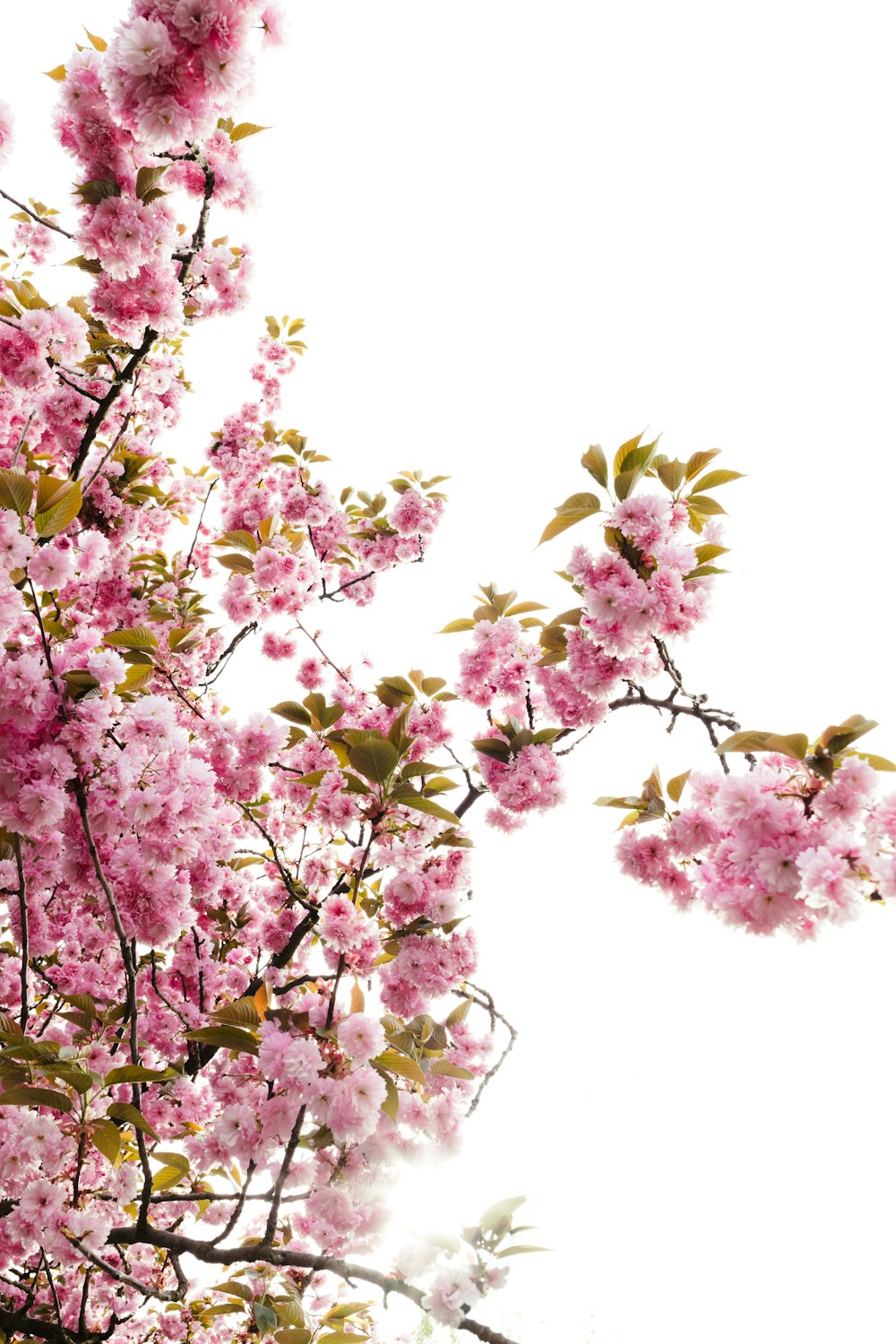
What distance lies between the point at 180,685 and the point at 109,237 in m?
2.67

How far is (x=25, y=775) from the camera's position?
218cm

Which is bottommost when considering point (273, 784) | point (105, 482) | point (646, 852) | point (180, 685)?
point (646, 852)

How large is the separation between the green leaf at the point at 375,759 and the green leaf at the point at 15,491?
1.29m

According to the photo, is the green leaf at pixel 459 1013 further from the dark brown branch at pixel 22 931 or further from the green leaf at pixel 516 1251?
the dark brown branch at pixel 22 931

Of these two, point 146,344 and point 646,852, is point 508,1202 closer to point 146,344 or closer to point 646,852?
point 646,852

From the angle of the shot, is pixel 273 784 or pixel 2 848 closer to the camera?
pixel 2 848

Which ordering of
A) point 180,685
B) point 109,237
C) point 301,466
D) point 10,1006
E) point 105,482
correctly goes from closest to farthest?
point 109,237 → point 10,1006 → point 180,685 → point 105,482 → point 301,466

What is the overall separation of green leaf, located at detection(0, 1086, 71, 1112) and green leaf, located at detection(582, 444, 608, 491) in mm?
2724

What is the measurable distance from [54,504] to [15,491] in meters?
0.13

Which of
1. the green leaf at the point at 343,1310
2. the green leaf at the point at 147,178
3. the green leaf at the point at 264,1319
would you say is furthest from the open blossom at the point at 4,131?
the green leaf at the point at 343,1310

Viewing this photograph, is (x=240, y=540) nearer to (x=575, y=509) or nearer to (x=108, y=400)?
(x=108, y=400)

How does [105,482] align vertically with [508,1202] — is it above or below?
above

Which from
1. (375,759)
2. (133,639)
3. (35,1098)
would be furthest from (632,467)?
(35,1098)

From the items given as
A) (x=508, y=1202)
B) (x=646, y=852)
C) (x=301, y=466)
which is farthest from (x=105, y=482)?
(x=508, y=1202)
